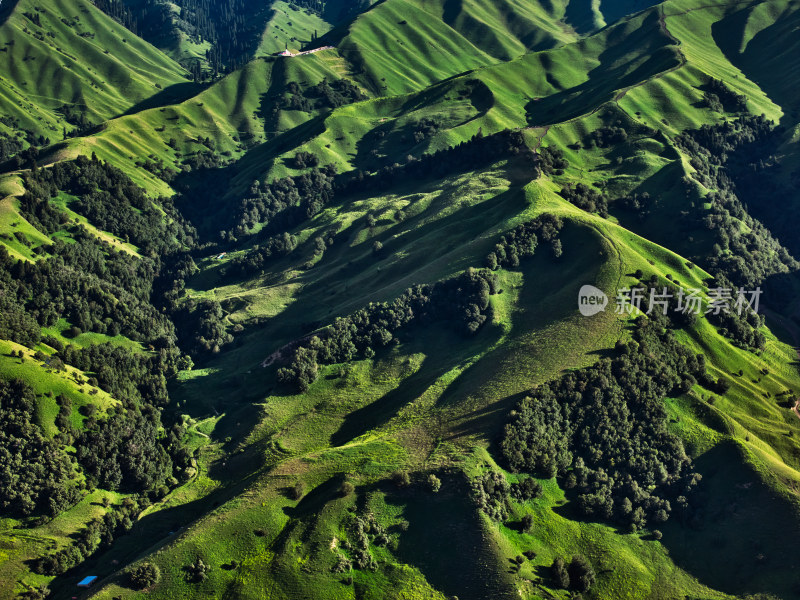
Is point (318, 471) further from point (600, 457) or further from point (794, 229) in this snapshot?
point (794, 229)

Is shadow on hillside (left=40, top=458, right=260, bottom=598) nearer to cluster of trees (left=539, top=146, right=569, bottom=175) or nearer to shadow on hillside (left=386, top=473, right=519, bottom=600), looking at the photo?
shadow on hillside (left=386, top=473, right=519, bottom=600)

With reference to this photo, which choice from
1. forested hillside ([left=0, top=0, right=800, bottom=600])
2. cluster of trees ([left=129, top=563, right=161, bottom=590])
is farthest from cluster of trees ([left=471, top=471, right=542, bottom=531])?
cluster of trees ([left=129, top=563, right=161, bottom=590])

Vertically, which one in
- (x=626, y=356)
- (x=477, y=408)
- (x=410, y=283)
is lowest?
(x=477, y=408)

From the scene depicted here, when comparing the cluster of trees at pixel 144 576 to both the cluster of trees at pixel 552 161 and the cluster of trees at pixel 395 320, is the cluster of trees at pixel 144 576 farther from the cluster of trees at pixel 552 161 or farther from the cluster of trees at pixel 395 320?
the cluster of trees at pixel 552 161

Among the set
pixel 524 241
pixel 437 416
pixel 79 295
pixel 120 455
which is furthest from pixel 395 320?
pixel 79 295

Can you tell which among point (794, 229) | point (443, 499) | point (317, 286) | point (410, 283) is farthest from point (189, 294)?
point (794, 229)

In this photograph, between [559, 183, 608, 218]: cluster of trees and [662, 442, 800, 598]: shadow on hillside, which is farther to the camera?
[559, 183, 608, 218]: cluster of trees

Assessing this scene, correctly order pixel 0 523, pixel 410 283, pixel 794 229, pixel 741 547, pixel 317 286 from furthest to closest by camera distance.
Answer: pixel 794 229, pixel 317 286, pixel 410 283, pixel 0 523, pixel 741 547
